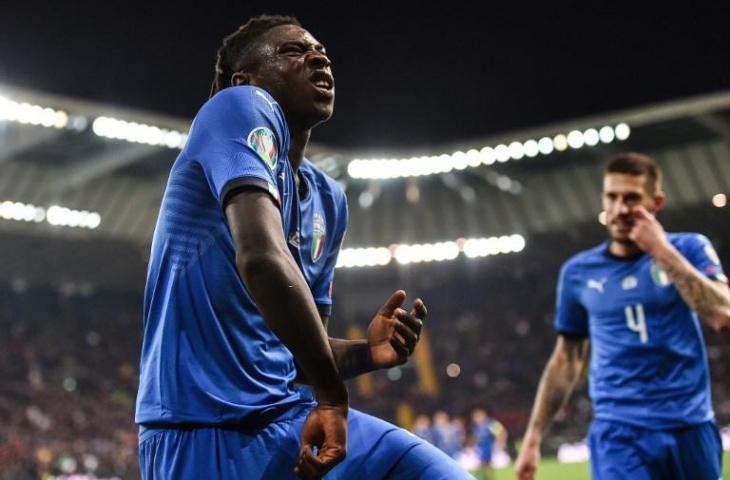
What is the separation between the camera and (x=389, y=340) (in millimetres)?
2514

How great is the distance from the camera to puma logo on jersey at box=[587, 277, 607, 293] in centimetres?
490

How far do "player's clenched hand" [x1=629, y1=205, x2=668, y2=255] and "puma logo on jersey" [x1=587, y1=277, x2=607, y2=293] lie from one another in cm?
47

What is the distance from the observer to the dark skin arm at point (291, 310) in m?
1.98

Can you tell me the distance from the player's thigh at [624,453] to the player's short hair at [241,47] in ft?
8.97

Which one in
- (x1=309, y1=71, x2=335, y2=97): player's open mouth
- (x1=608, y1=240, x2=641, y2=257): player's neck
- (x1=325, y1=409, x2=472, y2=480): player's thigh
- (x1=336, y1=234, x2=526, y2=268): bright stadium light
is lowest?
(x1=325, y1=409, x2=472, y2=480): player's thigh

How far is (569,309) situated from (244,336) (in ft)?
10.4

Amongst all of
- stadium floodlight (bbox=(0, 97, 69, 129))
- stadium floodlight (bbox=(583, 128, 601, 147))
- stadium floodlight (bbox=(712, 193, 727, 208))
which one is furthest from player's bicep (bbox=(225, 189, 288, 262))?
stadium floodlight (bbox=(712, 193, 727, 208))

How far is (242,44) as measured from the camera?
2.68m

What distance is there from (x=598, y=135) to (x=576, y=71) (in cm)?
398

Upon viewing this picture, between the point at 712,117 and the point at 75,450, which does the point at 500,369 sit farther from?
the point at 75,450

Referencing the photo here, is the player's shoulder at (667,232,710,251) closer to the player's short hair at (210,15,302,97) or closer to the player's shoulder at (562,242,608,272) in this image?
the player's shoulder at (562,242,608,272)

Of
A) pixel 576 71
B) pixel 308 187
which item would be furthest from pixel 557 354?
pixel 576 71

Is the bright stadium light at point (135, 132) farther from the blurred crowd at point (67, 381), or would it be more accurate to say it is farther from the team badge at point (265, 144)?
the team badge at point (265, 144)

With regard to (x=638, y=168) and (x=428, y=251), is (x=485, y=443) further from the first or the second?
(x=638, y=168)
